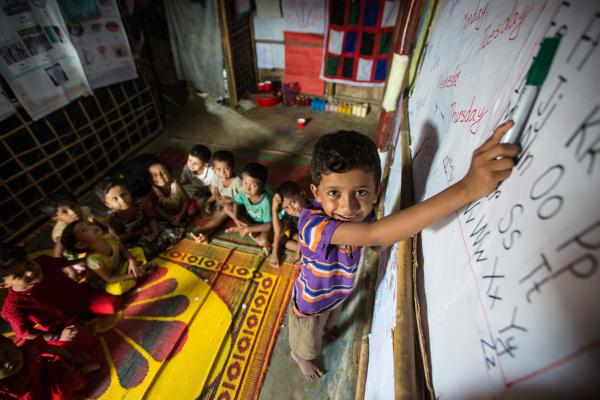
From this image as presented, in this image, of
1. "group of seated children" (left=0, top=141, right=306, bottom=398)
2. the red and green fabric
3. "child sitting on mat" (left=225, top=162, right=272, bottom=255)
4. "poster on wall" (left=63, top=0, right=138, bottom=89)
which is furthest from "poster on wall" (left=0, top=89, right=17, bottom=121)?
the red and green fabric

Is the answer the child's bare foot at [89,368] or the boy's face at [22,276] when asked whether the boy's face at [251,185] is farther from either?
the child's bare foot at [89,368]

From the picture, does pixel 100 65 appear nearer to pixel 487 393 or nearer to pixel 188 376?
pixel 188 376

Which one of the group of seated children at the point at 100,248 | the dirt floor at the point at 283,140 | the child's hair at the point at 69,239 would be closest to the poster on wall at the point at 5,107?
the group of seated children at the point at 100,248

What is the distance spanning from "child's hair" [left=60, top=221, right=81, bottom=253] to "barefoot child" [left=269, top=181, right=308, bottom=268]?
156 cm

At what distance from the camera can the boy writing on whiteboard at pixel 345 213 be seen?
56cm

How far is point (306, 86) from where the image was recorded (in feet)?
19.0

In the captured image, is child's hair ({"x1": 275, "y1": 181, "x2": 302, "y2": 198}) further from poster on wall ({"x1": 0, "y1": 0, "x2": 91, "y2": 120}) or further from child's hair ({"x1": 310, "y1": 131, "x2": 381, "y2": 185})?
poster on wall ({"x1": 0, "y1": 0, "x2": 91, "y2": 120})

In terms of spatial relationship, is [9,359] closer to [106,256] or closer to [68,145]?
[106,256]

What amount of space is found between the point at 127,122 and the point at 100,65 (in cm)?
86

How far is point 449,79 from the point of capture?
3.58 feet

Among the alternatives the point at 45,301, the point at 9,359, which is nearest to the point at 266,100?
the point at 45,301

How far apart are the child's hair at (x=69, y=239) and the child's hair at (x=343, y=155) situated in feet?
6.97

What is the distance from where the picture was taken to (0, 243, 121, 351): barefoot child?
1.57m

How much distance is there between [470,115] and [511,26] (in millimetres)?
210
